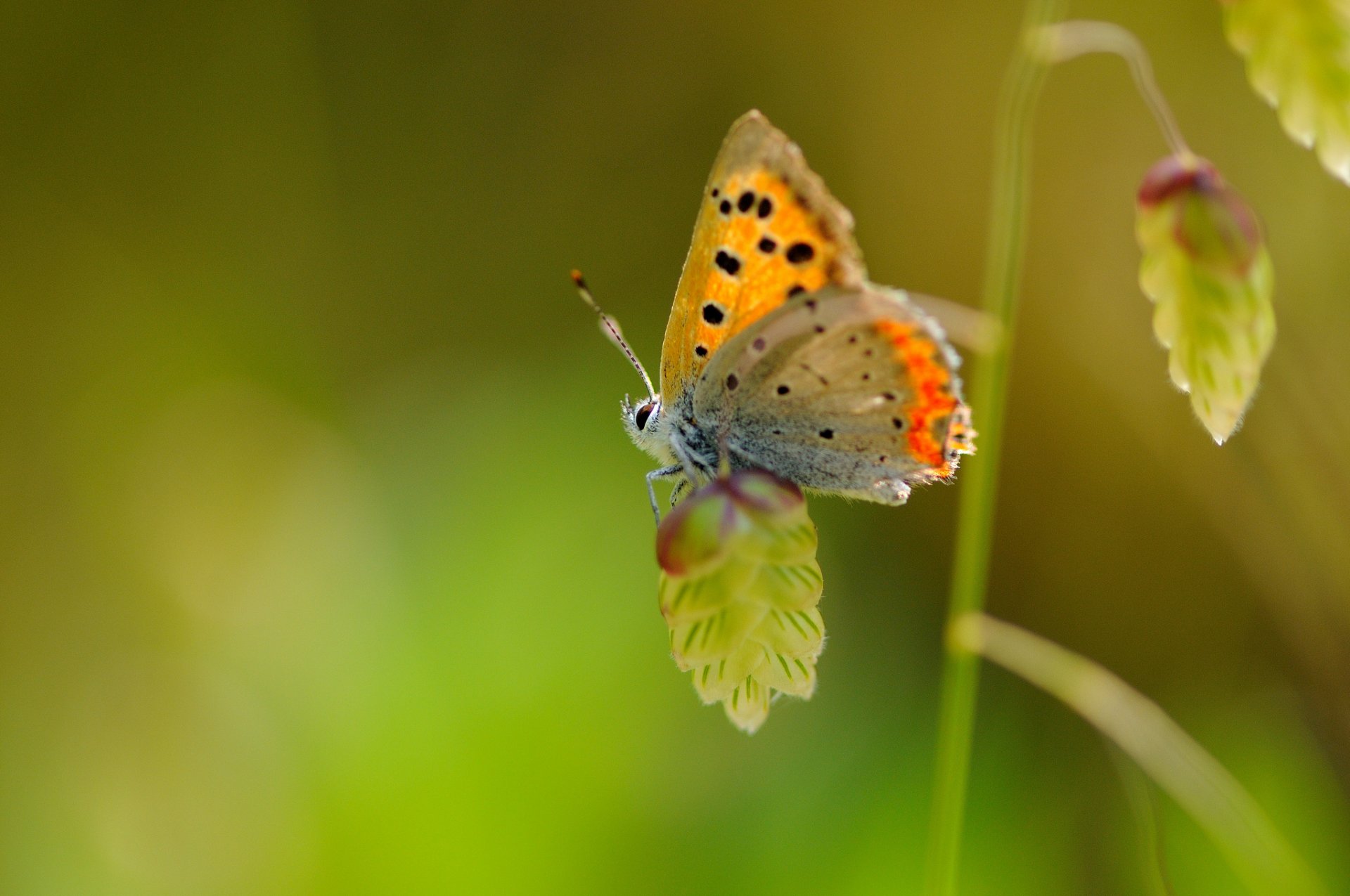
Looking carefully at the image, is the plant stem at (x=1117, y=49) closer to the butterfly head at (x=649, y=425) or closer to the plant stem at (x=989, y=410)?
the plant stem at (x=989, y=410)

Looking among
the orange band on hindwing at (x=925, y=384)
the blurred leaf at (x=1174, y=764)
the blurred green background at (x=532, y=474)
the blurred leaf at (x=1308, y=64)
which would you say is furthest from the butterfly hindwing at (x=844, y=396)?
the blurred green background at (x=532, y=474)

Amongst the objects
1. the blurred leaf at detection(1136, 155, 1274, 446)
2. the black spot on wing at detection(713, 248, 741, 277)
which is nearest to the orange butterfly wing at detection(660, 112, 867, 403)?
the black spot on wing at detection(713, 248, 741, 277)

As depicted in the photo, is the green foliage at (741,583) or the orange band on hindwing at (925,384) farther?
the orange band on hindwing at (925,384)

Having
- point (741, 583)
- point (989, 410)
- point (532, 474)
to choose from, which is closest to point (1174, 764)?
point (989, 410)

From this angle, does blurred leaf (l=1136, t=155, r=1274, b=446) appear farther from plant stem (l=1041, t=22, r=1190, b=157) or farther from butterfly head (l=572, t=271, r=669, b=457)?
butterfly head (l=572, t=271, r=669, b=457)

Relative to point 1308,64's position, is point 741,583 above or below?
below

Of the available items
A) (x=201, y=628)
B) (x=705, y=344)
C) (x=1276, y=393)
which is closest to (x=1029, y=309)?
(x=1276, y=393)

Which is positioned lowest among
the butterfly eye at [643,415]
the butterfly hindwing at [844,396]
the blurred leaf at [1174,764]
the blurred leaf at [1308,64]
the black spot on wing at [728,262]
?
the blurred leaf at [1174,764]

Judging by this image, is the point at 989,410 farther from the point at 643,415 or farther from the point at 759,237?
the point at 643,415
